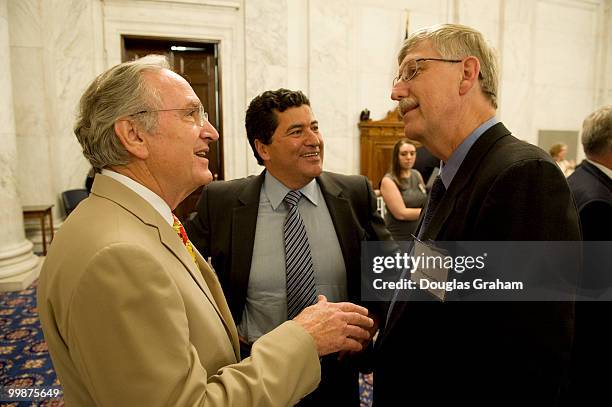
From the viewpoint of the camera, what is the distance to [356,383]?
1.86 metres

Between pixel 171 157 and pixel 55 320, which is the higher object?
pixel 171 157

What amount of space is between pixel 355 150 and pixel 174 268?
6.84m

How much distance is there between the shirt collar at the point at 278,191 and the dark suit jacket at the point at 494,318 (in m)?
0.72

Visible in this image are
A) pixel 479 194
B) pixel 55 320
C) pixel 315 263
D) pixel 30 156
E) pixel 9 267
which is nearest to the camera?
pixel 55 320

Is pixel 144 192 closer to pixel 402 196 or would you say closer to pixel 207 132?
pixel 207 132

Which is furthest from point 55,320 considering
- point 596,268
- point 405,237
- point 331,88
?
point 331,88

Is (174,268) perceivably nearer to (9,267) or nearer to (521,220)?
(521,220)

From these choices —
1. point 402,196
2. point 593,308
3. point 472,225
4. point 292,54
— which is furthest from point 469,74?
point 292,54

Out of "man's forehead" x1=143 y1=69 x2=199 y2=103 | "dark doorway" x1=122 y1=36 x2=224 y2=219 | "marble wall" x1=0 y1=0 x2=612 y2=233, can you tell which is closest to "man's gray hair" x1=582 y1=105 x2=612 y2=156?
"man's forehead" x1=143 y1=69 x2=199 y2=103

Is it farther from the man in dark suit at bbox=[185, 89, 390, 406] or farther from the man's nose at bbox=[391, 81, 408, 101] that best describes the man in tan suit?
the man's nose at bbox=[391, 81, 408, 101]

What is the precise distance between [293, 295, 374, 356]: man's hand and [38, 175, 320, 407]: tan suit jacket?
0.06 metres

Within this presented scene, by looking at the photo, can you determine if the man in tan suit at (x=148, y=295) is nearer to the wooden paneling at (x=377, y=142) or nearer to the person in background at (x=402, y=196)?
the person in background at (x=402, y=196)

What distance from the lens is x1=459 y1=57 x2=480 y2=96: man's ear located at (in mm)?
1318

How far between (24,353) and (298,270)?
115 inches
